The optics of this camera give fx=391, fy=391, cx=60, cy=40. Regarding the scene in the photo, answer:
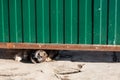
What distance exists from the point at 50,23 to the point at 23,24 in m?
0.57

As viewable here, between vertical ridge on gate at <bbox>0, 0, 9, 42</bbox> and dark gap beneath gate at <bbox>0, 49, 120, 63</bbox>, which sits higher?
vertical ridge on gate at <bbox>0, 0, 9, 42</bbox>

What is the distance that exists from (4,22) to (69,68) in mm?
1728

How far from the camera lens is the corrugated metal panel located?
25.4 feet

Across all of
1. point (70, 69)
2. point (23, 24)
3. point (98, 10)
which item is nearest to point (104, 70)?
point (70, 69)

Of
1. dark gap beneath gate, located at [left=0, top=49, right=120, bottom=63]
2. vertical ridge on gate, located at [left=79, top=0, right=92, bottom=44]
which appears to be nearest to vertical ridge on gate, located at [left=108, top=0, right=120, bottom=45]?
vertical ridge on gate, located at [left=79, top=0, right=92, bottom=44]

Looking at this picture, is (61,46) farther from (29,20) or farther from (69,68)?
(29,20)

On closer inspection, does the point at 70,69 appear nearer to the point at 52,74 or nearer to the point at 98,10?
the point at 52,74

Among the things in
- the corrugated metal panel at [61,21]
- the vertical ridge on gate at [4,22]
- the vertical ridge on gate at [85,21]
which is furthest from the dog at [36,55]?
the vertical ridge on gate at [85,21]

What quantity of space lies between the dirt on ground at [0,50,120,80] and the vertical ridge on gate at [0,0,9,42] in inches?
20.8

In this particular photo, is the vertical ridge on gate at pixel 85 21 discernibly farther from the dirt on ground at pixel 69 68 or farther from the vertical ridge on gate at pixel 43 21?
the vertical ridge on gate at pixel 43 21

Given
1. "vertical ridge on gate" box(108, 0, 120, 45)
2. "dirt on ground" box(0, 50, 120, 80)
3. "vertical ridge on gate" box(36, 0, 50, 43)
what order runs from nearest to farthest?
"dirt on ground" box(0, 50, 120, 80) → "vertical ridge on gate" box(108, 0, 120, 45) → "vertical ridge on gate" box(36, 0, 50, 43)

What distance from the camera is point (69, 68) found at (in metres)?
7.55

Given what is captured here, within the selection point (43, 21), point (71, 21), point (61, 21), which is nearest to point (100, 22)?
point (71, 21)

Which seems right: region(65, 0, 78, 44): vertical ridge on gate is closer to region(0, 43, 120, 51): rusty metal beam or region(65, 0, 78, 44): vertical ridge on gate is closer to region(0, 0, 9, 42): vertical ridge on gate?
region(0, 43, 120, 51): rusty metal beam
